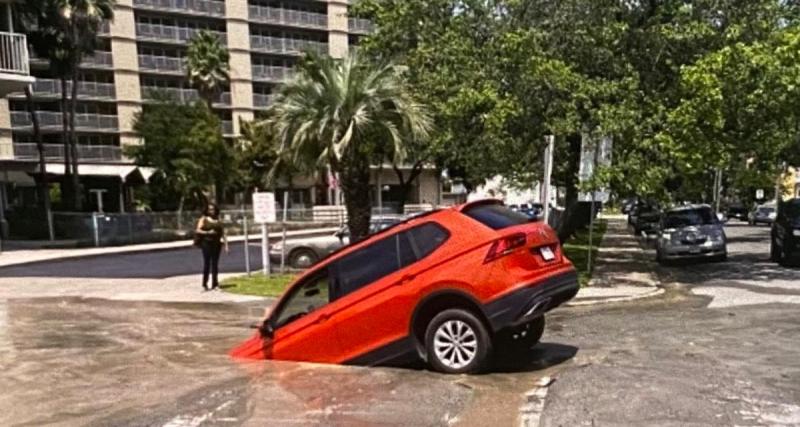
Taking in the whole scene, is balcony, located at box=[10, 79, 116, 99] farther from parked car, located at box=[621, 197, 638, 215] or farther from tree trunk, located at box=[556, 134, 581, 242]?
tree trunk, located at box=[556, 134, 581, 242]

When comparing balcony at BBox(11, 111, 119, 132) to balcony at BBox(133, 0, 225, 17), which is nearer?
balcony at BBox(11, 111, 119, 132)

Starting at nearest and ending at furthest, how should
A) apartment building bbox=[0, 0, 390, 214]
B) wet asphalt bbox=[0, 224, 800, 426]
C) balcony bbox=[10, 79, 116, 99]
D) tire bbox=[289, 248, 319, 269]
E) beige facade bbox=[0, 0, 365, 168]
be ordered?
wet asphalt bbox=[0, 224, 800, 426], tire bbox=[289, 248, 319, 269], apartment building bbox=[0, 0, 390, 214], balcony bbox=[10, 79, 116, 99], beige facade bbox=[0, 0, 365, 168]

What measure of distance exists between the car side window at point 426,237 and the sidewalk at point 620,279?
22.3 ft

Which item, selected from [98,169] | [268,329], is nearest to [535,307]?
[268,329]

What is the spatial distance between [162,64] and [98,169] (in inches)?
431

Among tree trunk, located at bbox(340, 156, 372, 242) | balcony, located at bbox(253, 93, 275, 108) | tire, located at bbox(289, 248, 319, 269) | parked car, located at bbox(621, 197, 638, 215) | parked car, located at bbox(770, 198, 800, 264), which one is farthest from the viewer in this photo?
balcony, located at bbox(253, 93, 275, 108)

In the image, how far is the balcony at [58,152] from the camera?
54875mm

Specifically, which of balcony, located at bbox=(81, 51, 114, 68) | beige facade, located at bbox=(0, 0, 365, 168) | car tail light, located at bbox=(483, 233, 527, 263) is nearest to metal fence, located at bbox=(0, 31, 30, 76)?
car tail light, located at bbox=(483, 233, 527, 263)

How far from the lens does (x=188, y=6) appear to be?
6356 cm

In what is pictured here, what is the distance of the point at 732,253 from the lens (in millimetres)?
24141

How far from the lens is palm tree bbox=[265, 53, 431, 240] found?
17.6 metres

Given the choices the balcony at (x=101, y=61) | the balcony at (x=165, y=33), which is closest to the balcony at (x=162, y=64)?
the balcony at (x=165, y=33)

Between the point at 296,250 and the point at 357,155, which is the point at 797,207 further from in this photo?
the point at 296,250

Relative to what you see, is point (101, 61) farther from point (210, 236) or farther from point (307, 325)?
point (307, 325)
